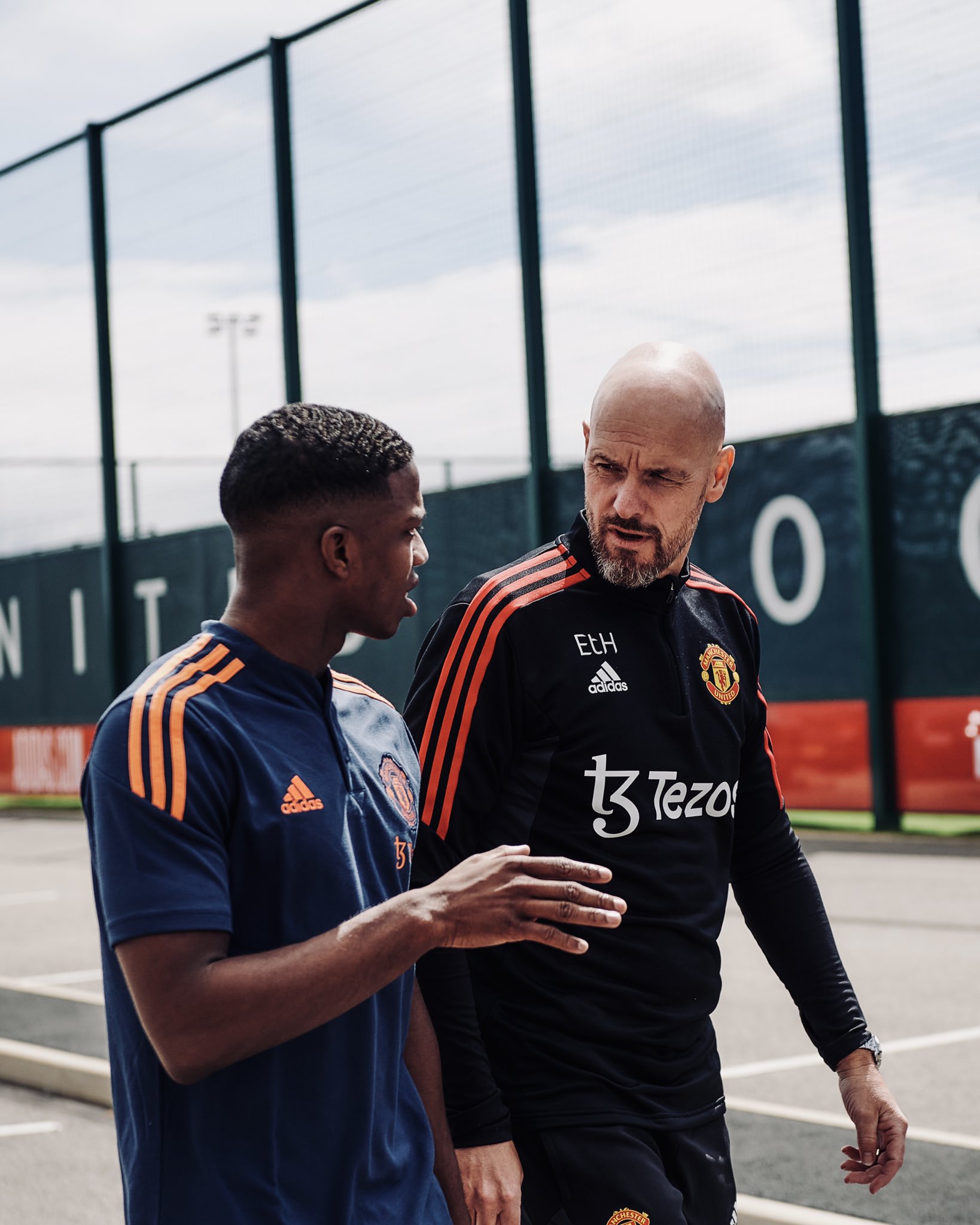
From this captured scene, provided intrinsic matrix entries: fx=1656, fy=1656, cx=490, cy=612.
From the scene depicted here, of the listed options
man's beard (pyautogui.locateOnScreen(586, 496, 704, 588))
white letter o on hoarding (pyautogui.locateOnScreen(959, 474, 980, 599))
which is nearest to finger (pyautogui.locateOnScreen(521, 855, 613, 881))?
man's beard (pyautogui.locateOnScreen(586, 496, 704, 588))

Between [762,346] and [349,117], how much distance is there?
19.5 ft

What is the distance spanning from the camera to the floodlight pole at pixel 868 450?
13883 mm

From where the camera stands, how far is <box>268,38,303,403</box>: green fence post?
59.1 feet

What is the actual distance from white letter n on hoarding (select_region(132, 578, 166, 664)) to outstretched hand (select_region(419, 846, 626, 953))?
18.4 meters

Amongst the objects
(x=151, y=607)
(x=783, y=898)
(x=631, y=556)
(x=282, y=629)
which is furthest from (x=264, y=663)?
(x=151, y=607)

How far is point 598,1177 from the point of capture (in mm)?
2670

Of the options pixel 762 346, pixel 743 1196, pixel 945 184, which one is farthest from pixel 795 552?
pixel 743 1196

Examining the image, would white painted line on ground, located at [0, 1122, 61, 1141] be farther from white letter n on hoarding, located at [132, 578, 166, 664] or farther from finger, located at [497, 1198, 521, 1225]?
A: white letter n on hoarding, located at [132, 578, 166, 664]

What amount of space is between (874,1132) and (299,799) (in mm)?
1496

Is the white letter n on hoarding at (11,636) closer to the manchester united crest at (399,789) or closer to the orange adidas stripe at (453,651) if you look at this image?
the orange adidas stripe at (453,651)

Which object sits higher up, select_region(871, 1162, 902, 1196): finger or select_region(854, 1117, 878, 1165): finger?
select_region(854, 1117, 878, 1165): finger

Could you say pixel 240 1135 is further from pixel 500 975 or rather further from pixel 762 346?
pixel 762 346

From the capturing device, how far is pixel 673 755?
2850 mm

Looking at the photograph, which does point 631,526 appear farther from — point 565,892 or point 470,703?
point 565,892
